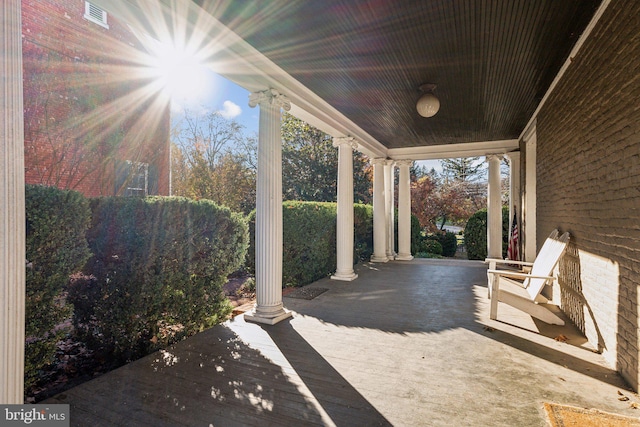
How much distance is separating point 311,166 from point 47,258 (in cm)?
1232

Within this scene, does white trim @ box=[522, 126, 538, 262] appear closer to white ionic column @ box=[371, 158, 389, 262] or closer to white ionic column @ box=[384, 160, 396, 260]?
white ionic column @ box=[371, 158, 389, 262]

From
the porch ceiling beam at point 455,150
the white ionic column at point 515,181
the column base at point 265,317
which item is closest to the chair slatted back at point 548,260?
the column base at point 265,317

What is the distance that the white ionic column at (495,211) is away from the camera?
28.7 feet

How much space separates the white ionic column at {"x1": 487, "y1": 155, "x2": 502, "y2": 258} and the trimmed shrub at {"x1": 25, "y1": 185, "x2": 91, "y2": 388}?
875 centimetres

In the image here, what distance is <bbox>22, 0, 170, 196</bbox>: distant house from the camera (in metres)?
5.48

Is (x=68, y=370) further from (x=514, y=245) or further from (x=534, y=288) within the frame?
(x=514, y=245)

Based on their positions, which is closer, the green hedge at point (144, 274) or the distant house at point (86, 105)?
the green hedge at point (144, 274)

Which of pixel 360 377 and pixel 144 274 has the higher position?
pixel 144 274

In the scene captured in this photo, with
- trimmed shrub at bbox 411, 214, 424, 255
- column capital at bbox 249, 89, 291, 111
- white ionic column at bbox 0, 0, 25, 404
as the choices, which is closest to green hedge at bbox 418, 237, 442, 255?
trimmed shrub at bbox 411, 214, 424, 255

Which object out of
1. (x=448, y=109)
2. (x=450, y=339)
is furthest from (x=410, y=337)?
(x=448, y=109)

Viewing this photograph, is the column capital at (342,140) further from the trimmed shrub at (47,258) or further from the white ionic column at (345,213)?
the trimmed shrub at (47,258)

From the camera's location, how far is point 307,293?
18.6ft

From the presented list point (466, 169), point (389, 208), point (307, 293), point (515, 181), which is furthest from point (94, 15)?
point (466, 169)

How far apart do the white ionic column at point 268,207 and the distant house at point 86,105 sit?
2.90 m
